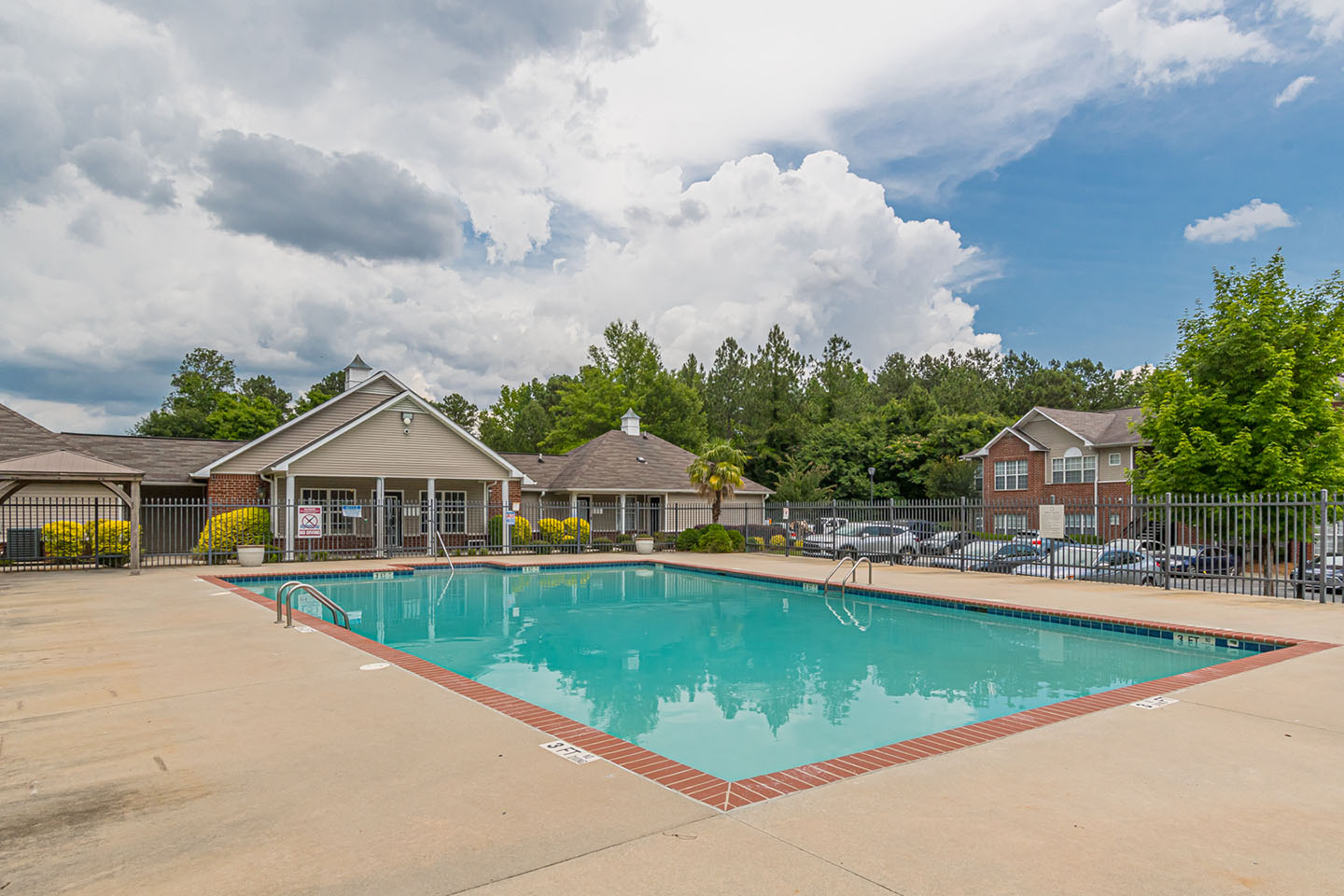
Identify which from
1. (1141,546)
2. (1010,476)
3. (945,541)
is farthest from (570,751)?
(1010,476)

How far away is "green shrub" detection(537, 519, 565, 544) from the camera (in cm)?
2886

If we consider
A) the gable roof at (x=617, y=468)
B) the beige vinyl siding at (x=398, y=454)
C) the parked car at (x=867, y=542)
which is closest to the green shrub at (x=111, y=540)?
the beige vinyl siding at (x=398, y=454)

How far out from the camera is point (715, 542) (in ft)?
92.4

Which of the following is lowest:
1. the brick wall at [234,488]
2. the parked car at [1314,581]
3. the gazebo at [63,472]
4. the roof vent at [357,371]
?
the parked car at [1314,581]

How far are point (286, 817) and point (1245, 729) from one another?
255 inches

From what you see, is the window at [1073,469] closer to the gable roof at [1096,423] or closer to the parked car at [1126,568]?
the gable roof at [1096,423]

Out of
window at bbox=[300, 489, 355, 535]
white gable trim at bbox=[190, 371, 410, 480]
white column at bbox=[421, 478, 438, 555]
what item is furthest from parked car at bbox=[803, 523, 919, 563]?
window at bbox=[300, 489, 355, 535]

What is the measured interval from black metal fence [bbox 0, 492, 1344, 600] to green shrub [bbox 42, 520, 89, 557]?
31mm

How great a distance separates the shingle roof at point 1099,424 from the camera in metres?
37.6

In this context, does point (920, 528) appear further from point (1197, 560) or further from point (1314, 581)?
point (1314, 581)

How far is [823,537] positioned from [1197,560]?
13302mm

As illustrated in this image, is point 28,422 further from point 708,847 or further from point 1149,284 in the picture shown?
point 1149,284

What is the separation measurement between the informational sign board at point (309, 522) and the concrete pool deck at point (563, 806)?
51.6 ft

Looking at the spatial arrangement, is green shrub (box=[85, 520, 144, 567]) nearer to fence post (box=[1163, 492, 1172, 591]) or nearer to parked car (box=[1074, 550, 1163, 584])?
parked car (box=[1074, 550, 1163, 584])
